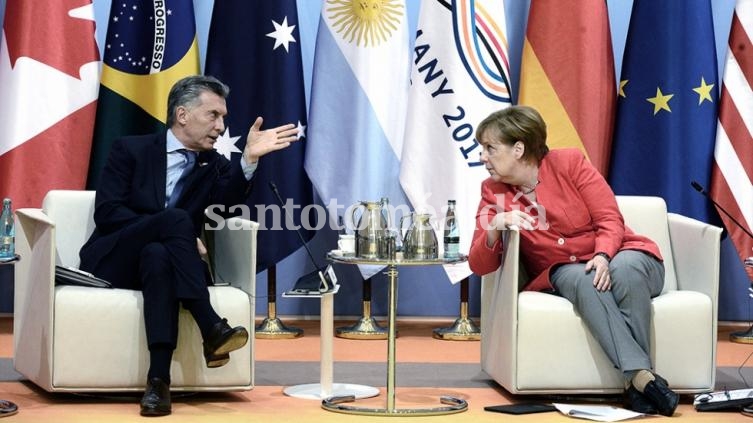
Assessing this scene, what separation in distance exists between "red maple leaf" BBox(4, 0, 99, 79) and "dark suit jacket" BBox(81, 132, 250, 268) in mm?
1316

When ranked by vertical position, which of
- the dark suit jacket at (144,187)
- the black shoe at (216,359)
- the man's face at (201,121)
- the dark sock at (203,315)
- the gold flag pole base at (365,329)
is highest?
the man's face at (201,121)

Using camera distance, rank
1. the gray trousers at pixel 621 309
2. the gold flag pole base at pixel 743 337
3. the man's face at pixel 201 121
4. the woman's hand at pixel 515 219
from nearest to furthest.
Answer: the gray trousers at pixel 621 309 → the woman's hand at pixel 515 219 → the man's face at pixel 201 121 → the gold flag pole base at pixel 743 337

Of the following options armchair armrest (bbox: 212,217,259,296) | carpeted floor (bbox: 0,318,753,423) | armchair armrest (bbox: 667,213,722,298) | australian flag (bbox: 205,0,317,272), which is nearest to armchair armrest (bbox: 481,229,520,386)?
carpeted floor (bbox: 0,318,753,423)

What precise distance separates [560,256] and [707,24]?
194cm

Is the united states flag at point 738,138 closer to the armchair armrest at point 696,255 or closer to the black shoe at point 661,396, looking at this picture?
the armchair armrest at point 696,255

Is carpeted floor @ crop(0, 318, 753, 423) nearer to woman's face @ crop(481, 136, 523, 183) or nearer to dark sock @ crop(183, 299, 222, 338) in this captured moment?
dark sock @ crop(183, 299, 222, 338)

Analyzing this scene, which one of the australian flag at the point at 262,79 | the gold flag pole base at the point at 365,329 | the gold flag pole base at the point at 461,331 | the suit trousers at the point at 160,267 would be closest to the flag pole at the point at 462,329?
the gold flag pole base at the point at 461,331

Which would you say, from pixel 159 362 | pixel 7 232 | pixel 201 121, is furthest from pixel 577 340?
pixel 7 232

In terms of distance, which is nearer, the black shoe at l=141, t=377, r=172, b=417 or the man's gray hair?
the black shoe at l=141, t=377, r=172, b=417

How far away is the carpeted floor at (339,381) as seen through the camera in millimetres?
3852

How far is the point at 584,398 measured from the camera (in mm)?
4176

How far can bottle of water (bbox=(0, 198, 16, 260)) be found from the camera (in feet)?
13.2

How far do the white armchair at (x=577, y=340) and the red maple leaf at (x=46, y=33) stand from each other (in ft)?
8.01

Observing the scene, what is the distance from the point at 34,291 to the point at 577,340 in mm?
1852
